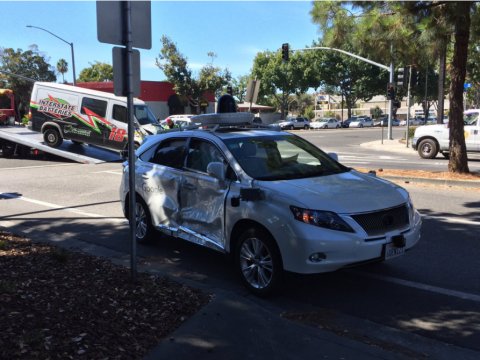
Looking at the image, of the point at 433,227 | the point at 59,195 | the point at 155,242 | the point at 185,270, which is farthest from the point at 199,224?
the point at 59,195

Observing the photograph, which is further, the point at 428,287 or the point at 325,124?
the point at 325,124

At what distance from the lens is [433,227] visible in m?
7.20

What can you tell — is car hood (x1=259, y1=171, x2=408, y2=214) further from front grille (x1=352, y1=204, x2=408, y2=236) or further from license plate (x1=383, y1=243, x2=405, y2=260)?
license plate (x1=383, y1=243, x2=405, y2=260)

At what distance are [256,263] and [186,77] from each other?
1886 inches

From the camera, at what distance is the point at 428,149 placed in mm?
18344

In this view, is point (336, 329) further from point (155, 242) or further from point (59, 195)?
point (59, 195)

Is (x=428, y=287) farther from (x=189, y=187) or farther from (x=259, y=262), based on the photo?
(x=189, y=187)

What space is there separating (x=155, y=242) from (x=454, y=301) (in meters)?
3.74

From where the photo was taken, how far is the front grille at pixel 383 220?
431 centimetres

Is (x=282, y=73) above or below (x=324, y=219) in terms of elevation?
above

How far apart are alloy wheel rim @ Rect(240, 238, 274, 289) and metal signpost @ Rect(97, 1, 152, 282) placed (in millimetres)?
1177

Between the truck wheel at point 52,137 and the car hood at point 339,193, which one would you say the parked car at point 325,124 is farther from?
the car hood at point 339,193

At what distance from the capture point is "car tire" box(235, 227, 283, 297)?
4.46 m

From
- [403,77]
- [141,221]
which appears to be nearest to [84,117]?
[141,221]
